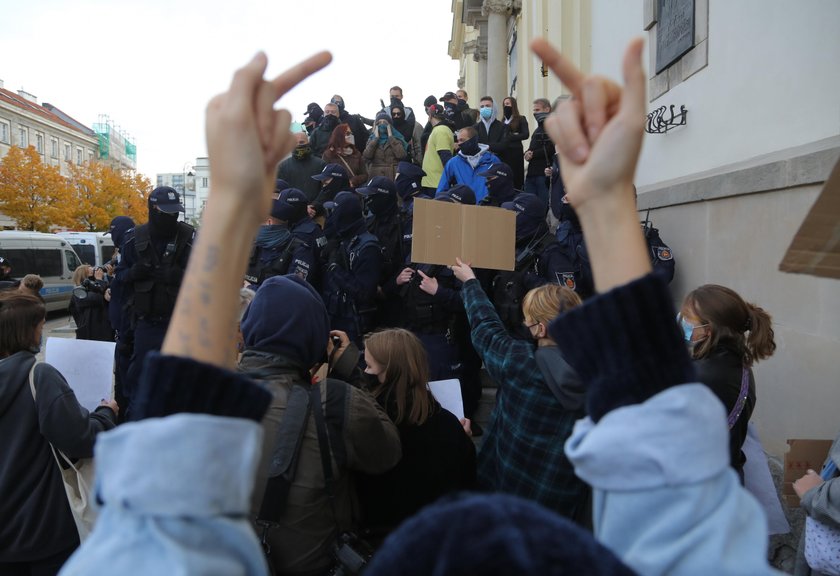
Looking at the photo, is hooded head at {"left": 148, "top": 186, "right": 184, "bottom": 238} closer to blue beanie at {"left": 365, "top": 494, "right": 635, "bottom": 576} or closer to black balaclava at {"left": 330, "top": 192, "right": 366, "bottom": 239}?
black balaclava at {"left": 330, "top": 192, "right": 366, "bottom": 239}

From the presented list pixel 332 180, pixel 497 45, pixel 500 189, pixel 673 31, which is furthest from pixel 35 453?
pixel 497 45

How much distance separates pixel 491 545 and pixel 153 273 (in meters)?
5.00

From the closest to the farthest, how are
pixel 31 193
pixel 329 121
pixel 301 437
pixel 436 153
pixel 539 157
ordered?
pixel 301 437
pixel 539 157
pixel 436 153
pixel 329 121
pixel 31 193

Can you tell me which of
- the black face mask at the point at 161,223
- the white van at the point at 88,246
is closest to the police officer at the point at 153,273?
the black face mask at the point at 161,223

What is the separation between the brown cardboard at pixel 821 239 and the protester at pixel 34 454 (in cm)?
280

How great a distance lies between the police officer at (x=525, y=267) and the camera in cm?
481

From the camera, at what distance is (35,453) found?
2678mm

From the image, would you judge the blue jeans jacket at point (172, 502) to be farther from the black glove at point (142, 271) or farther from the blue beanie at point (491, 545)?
the black glove at point (142, 271)

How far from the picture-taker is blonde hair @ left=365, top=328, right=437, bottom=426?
2783 millimetres

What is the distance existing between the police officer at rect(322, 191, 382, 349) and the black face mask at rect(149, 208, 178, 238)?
1.40 metres

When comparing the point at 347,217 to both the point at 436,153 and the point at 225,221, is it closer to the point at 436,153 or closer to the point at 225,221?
the point at 225,221

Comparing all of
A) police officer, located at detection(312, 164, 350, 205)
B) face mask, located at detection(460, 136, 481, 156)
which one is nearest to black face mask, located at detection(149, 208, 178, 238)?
police officer, located at detection(312, 164, 350, 205)

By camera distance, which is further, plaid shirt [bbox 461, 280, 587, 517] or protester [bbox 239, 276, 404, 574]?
plaid shirt [bbox 461, 280, 587, 517]

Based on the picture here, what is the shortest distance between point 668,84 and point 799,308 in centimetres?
299
